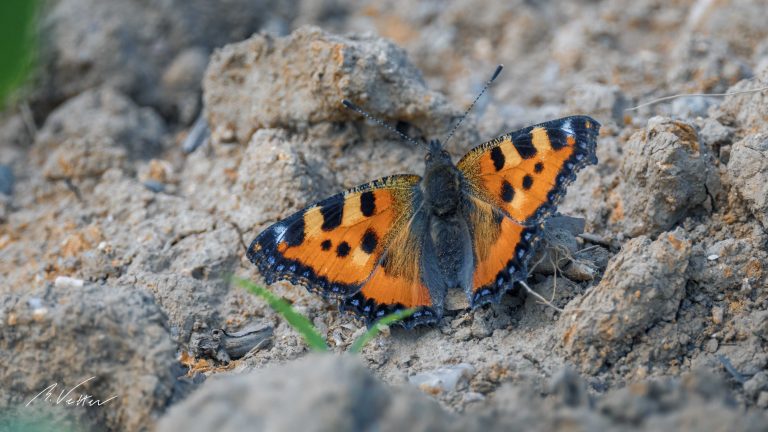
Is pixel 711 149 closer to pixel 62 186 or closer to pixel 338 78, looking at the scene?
pixel 338 78

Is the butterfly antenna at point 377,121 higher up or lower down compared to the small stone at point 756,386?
higher up

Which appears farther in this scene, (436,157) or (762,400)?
(436,157)

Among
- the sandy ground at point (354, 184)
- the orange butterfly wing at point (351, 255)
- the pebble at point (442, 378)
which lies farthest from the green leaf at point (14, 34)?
the pebble at point (442, 378)

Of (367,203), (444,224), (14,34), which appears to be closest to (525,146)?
(444,224)

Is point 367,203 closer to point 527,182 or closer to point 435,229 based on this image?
point 435,229

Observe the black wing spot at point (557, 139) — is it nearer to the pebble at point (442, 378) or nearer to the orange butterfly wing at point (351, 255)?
the orange butterfly wing at point (351, 255)

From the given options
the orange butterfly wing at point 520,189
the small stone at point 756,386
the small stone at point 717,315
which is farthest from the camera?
the orange butterfly wing at point 520,189

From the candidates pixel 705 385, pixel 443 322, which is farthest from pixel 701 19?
pixel 705 385
